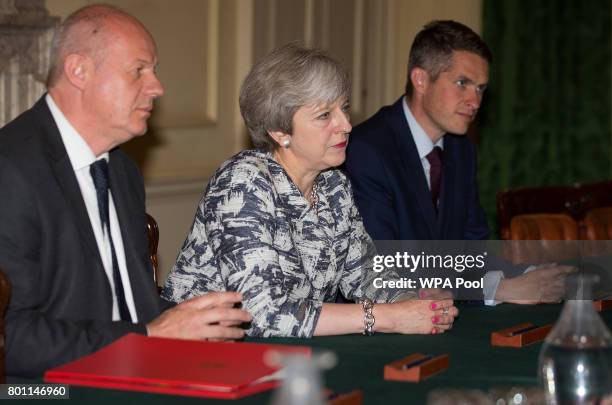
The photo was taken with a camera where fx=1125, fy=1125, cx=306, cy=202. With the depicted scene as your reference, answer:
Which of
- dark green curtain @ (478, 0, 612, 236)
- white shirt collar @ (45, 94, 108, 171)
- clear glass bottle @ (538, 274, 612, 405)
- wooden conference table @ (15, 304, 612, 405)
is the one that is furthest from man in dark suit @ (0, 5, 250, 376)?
dark green curtain @ (478, 0, 612, 236)

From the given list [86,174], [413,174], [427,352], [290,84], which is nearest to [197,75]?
[413,174]

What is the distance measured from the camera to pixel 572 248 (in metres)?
3.81

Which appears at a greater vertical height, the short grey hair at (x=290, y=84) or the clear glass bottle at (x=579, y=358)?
the short grey hair at (x=290, y=84)

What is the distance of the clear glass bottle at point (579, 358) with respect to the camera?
6.45ft

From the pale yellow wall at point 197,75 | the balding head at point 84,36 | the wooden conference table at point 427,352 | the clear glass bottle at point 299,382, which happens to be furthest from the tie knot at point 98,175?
the pale yellow wall at point 197,75

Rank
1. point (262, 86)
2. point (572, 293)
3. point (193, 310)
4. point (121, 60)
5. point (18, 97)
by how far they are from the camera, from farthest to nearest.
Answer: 1. point (18, 97)
2. point (262, 86)
3. point (121, 60)
4. point (193, 310)
5. point (572, 293)

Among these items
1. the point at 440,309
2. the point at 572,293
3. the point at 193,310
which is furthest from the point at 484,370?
the point at 193,310

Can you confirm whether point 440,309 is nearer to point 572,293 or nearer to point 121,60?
point 572,293

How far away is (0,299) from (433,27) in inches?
98.2

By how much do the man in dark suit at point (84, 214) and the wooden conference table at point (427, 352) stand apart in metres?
0.30

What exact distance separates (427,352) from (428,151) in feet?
5.65

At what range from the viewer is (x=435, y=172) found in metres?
4.22

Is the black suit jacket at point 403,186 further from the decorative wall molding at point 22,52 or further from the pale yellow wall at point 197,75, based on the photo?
the decorative wall molding at point 22,52

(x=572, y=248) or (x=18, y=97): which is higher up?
(x=18, y=97)
